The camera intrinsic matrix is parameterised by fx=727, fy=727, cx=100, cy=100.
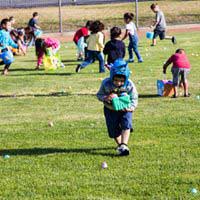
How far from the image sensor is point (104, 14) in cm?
4225

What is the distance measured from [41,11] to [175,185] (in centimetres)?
3563

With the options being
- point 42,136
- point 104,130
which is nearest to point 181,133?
point 104,130

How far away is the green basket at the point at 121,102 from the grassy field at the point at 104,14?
2810cm

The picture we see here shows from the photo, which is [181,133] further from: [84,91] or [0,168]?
[84,91]

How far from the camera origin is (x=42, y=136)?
11164 millimetres

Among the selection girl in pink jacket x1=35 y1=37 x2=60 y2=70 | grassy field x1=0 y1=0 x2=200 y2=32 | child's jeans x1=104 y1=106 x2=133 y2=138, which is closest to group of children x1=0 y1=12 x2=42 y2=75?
girl in pink jacket x1=35 y1=37 x2=60 y2=70

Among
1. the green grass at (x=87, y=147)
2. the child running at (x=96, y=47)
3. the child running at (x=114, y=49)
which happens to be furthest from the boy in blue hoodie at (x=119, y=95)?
the child running at (x=96, y=47)

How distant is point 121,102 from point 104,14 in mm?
33091

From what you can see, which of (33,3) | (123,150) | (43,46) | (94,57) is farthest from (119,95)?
(33,3)

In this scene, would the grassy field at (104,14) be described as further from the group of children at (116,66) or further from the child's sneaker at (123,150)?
the child's sneaker at (123,150)

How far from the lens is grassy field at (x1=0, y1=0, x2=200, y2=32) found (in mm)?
39469

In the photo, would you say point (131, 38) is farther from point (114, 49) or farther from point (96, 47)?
point (114, 49)

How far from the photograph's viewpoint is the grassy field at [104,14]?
39.5 metres

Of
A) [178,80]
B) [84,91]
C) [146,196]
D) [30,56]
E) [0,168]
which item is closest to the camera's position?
[146,196]
